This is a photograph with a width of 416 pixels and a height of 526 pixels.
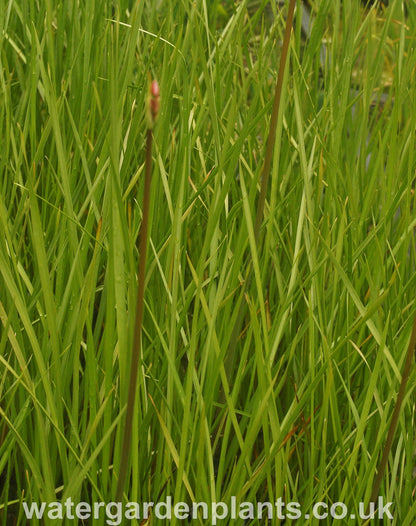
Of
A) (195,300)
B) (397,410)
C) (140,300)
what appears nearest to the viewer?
(140,300)

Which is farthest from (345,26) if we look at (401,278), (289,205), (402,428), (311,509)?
(311,509)

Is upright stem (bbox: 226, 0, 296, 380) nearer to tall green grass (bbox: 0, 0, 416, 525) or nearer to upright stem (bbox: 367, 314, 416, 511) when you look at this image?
tall green grass (bbox: 0, 0, 416, 525)

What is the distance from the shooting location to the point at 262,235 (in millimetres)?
1022

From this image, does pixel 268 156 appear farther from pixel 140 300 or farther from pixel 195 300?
pixel 140 300

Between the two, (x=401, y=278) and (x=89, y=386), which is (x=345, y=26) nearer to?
(x=401, y=278)

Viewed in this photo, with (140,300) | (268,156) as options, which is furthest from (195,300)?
(140,300)

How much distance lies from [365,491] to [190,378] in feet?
0.95

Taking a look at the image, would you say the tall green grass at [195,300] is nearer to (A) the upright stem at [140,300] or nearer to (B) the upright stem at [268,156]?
(B) the upright stem at [268,156]

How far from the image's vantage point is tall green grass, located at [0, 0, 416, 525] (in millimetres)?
763

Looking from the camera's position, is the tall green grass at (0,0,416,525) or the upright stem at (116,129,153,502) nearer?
the upright stem at (116,129,153,502)

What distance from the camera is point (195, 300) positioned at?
0.84m

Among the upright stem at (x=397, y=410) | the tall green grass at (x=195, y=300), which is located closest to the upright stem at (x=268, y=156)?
the tall green grass at (x=195, y=300)

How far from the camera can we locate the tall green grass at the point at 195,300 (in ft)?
2.50

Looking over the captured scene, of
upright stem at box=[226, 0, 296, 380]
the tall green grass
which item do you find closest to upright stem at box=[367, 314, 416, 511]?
Result: the tall green grass
